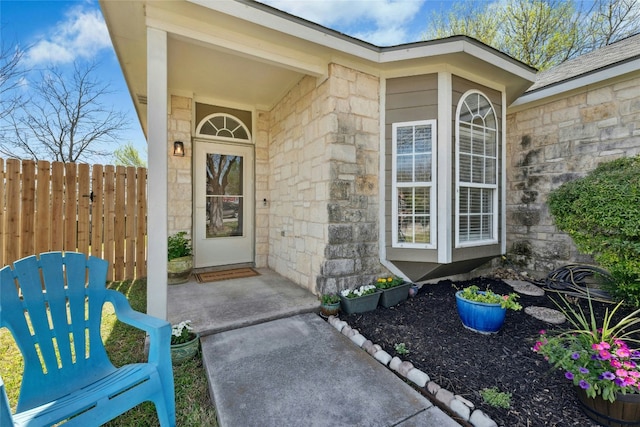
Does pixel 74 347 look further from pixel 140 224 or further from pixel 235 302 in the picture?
pixel 140 224

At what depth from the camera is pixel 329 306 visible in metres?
3.05

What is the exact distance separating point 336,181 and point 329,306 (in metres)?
1.45

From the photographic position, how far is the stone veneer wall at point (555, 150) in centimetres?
356

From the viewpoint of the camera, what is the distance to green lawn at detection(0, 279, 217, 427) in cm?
170

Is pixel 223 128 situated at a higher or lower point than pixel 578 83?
lower

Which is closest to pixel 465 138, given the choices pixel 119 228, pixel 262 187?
pixel 262 187

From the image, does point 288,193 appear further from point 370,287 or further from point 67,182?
point 67,182

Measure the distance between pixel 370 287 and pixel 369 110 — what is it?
2.25m

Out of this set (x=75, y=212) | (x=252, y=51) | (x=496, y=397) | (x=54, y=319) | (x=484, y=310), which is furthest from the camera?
(x=75, y=212)

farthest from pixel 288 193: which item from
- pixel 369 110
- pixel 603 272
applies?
pixel 603 272

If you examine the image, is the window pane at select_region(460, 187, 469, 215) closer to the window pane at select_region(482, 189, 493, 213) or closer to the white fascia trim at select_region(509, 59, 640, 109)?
the window pane at select_region(482, 189, 493, 213)

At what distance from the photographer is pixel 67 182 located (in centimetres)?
394

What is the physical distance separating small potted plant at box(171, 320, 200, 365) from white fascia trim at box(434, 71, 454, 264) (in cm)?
284

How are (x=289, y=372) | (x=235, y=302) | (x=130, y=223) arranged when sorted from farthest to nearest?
(x=130, y=223) → (x=235, y=302) → (x=289, y=372)
